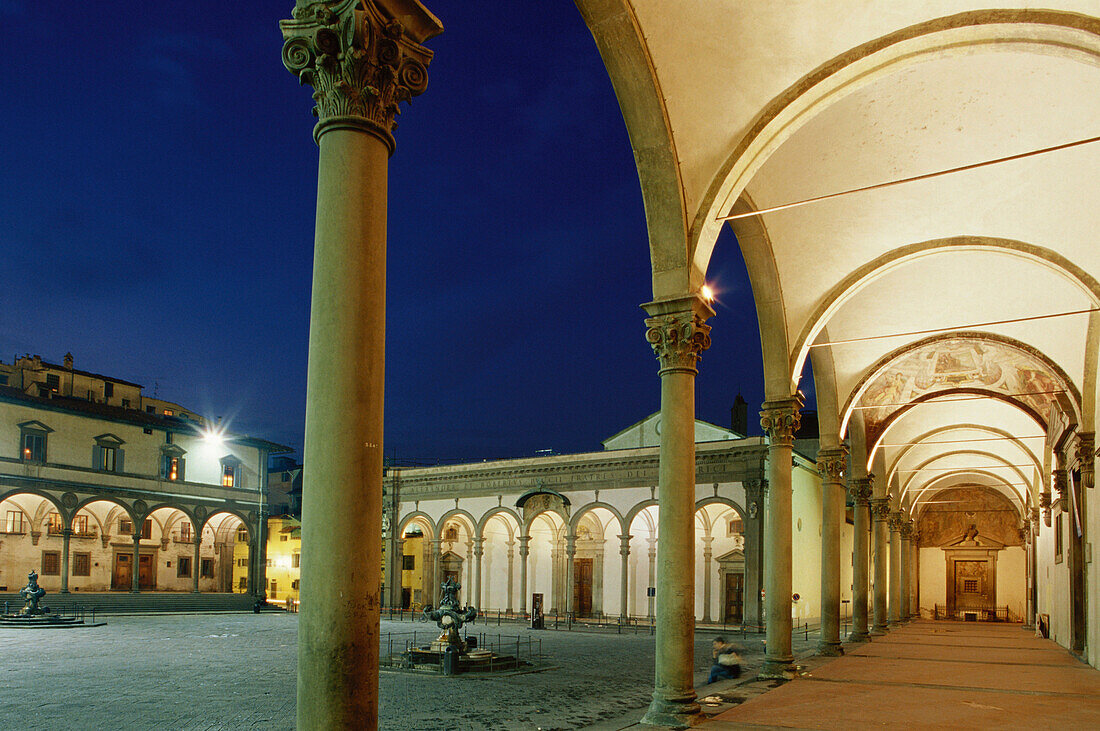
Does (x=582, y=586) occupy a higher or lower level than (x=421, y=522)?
lower

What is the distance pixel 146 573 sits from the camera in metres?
39.5

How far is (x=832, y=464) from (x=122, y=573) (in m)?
33.1

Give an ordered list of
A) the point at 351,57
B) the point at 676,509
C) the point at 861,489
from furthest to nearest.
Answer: the point at 861,489 → the point at 676,509 → the point at 351,57

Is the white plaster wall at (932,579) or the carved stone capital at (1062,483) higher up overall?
the carved stone capital at (1062,483)

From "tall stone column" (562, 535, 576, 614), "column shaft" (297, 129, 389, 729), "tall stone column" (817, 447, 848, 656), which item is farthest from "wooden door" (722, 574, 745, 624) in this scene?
"column shaft" (297, 129, 389, 729)

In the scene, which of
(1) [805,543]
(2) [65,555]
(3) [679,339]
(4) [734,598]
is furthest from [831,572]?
(2) [65,555]

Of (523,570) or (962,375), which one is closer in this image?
(962,375)

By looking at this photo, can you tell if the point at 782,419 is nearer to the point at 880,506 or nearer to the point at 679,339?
the point at 679,339

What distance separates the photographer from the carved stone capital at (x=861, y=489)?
21688mm

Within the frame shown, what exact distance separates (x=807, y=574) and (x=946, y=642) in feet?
25.3

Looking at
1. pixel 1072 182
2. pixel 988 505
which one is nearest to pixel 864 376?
pixel 1072 182

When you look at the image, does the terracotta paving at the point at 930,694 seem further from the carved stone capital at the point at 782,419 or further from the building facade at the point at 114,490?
the building facade at the point at 114,490

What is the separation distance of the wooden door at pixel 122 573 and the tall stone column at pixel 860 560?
31307mm

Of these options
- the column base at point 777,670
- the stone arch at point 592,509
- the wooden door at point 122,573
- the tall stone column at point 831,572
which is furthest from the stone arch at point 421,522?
the column base at point 777,670
